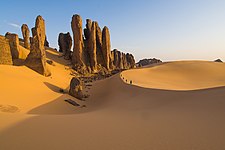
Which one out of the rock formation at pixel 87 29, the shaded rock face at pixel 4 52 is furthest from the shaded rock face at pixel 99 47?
the shaded rock face at pixel 4 52

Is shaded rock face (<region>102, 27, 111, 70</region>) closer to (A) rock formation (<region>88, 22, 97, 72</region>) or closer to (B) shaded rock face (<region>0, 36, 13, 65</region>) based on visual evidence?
(A) rock formation (<region>88, 22, 97, 72</region>)

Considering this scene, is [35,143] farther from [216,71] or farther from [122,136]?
[216,71]

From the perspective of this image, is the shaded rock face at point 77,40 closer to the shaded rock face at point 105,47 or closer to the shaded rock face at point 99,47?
the shaded rock face at point 99,47

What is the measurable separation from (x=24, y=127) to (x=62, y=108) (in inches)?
207

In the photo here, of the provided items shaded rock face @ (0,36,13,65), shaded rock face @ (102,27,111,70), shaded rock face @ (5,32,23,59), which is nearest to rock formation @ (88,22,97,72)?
shaded rock face @ (102,27,111,70)

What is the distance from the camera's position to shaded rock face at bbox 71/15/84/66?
1393 inches

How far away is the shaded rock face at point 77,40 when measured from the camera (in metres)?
35.4

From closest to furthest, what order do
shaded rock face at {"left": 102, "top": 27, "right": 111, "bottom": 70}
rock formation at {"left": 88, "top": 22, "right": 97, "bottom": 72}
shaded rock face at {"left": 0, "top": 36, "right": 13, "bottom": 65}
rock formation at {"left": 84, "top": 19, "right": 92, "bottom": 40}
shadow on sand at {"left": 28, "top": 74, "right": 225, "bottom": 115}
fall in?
shadow on sand at {"left": 28, "top": 74, "right": 225, "bottom": 115} → shaded rock face at {"left": 0, "top": 36, "right": 13, "bottom": 65} → rock formation at {"left": 88, "top": 22, "right": 97, "bottom": 72} → rock formation at {"left": 84, "top": 19, "right": 92, "bottom": 40} → shaded rock face at {"left": 102, "top": 27, "right": 111, "bottom": 70}

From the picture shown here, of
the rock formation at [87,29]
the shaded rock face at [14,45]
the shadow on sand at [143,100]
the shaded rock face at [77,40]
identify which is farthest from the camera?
the rock formation at [87,29]

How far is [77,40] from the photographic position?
36094 mm

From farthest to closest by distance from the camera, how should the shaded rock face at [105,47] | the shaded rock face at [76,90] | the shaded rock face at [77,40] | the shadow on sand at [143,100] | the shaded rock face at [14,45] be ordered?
the shaded rock face at [105,47] → the shaded rock face at [77,40] → the shaded rock face at [14,45] → the shaded rock face at [76,90] → the shadow on sand at [143,100]

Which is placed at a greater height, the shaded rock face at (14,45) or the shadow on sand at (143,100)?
the shaded rock face at (14,45)

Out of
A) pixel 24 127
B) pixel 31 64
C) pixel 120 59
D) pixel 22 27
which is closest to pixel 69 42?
pixel 22 27

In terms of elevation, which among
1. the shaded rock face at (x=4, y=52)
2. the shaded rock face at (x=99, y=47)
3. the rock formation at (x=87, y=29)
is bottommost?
the shaded rock face at (x=4, y=52)
